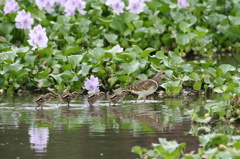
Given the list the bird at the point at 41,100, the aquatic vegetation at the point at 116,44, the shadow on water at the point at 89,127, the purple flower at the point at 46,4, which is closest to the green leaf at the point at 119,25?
the aquatic vegetation at the point at 116,44

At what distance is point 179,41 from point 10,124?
6719 millimetres

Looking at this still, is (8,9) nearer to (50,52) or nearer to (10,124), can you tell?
(50,52)

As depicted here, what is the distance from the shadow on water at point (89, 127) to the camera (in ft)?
27.0

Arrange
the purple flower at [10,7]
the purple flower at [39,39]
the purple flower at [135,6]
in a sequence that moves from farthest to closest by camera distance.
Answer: the purple flower at [135,6]
the purple flower at [10,7]
the purple flower at [39,39]

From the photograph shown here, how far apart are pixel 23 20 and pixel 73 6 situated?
4.61ft

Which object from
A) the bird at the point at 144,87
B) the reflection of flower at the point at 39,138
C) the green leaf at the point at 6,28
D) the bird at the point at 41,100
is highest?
the green leaf at the point at 6,28

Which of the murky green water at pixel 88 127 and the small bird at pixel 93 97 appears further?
the small bird at pixel 93 97

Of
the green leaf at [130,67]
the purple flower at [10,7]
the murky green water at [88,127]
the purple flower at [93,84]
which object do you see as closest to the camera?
the murky green water at [88,127]

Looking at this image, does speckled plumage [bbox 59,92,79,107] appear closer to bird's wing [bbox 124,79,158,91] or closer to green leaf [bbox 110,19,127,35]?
bird's wing [bbox 124,79,158,91]

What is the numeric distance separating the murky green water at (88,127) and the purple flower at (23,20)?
312 cm

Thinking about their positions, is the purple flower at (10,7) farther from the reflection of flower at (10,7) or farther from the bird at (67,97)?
the bird at (67,97)

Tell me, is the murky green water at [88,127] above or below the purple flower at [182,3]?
below

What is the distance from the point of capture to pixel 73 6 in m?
15.9

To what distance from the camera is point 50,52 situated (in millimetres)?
13023
